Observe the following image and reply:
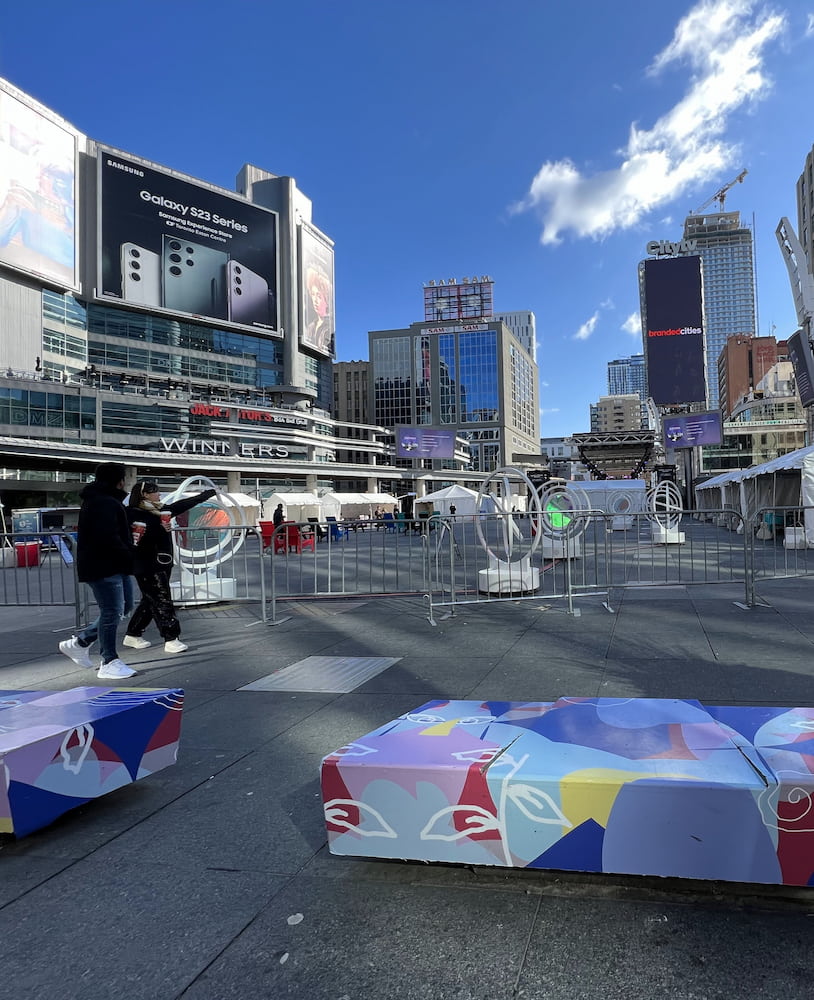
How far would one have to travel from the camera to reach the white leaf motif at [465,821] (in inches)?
92.8

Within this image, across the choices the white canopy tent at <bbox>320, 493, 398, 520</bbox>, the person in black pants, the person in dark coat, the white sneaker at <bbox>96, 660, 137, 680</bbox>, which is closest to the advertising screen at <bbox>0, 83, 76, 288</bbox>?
the white canopy tent at <bbox>320, 493, 398, 520</bbox>

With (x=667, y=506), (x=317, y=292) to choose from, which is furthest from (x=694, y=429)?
(x=317, y=292)

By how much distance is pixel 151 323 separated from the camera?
86688mm

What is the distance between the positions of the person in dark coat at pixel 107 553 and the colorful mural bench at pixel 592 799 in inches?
158

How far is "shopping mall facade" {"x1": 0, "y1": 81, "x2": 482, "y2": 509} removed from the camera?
63875 millimetres

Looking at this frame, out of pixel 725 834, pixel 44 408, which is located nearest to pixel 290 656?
pixel 725 834

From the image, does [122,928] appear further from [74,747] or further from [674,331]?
[674,331]

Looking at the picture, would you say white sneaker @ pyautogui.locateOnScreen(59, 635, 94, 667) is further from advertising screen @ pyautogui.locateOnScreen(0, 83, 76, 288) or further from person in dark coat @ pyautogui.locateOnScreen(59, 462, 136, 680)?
advertising screen @ pyautogui.locateOnScreen(0, 83, 76, 288)

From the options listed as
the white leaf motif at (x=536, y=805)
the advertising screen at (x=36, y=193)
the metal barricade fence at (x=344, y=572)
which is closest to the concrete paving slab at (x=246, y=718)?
the white leaf motif at (x=536, y=805)

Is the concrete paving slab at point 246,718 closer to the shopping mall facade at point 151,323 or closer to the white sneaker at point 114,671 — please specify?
the white sneaker at point 114,671

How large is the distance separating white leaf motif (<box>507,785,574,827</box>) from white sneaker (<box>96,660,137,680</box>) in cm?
484

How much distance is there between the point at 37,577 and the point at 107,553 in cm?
1304

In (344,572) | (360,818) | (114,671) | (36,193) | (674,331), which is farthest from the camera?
(36,193)

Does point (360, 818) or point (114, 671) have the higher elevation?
point (360, 818)
